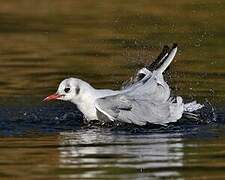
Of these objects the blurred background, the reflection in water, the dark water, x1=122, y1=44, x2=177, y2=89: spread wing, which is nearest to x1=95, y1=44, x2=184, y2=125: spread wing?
the dark water

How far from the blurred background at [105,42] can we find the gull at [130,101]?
137 cm

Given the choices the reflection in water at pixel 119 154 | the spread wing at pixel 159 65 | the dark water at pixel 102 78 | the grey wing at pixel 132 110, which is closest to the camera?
the reflection in water at pixel 119 154

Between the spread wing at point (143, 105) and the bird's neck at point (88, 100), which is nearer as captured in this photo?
the spread wing at point (143, 105)

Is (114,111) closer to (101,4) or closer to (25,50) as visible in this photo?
(25,50)

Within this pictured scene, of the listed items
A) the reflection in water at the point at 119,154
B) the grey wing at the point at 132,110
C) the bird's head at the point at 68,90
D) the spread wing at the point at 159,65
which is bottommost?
the reflection in water at the point at 119,154

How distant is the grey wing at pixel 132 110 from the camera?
13859 mm

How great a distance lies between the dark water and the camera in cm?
1152

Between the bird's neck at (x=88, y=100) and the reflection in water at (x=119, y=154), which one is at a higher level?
the bird's neck at (x=88, y=100)

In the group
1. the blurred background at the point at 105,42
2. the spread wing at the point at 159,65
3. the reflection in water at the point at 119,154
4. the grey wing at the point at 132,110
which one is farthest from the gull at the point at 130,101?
the blurred background at the point at 105,42

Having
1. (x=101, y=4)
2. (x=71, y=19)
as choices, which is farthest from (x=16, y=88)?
(x=101, y=4)

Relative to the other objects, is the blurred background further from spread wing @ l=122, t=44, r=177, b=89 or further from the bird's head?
the bird's head

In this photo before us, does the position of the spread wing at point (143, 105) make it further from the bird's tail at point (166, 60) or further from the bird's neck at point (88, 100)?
the bird's tail at point (166, 60)

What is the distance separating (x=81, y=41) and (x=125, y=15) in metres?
3.21

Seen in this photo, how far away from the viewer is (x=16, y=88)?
55.1ft
